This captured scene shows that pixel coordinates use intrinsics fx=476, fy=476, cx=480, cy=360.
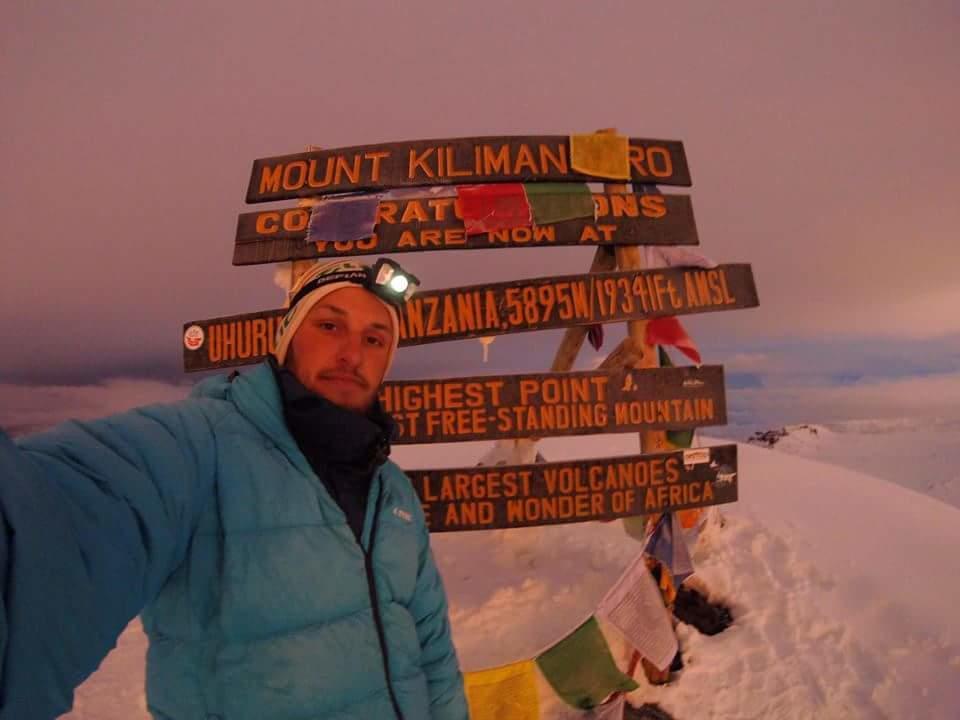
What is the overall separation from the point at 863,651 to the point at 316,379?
484 cm

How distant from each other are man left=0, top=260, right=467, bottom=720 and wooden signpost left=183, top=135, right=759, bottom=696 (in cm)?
183

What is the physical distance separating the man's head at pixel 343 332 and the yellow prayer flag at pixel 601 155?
260 cm

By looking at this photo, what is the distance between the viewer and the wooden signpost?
3.65 metres

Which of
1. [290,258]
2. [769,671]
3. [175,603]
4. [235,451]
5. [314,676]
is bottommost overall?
[769,671]

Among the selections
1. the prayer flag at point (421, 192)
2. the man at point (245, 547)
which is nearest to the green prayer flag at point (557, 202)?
the prayer flag at point (421, 192)

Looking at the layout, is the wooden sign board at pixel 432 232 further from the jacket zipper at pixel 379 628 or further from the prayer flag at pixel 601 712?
the prayer flag at pixel 601 712

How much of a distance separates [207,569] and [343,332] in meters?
0.85

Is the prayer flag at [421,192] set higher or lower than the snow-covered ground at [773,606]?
higher

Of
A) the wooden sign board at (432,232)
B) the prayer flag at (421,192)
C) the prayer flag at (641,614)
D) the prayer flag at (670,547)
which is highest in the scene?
the prayer flag at (421,192)

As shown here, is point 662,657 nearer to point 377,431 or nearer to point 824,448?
point 377,431

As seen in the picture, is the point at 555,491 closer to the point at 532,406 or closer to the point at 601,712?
the point at 532,406

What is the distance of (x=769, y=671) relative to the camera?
143 inches

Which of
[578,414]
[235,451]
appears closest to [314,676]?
[235,451]

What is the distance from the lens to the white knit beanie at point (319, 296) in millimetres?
1779
